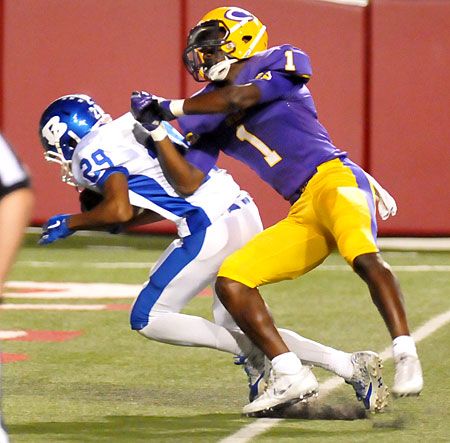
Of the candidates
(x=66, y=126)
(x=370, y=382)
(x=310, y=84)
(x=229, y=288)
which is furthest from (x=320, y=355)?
(x=310, y=84)

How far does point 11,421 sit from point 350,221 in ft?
4.61

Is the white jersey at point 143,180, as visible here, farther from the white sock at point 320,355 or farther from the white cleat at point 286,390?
the white cleat at point 286,390

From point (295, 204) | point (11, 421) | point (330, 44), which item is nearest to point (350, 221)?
point (295, 204)

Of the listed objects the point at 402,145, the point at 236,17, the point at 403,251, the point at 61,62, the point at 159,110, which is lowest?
the point at 403,251

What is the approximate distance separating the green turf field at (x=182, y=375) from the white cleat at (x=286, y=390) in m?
0.09

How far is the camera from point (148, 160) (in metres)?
4.67

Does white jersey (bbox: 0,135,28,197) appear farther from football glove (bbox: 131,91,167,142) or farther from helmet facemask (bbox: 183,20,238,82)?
helmet facemask (bbox: 183,20,238,82)

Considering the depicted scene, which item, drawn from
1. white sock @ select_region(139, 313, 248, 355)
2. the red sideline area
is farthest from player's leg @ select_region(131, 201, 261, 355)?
the red sideline area

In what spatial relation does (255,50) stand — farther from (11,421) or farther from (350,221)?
(11,421)

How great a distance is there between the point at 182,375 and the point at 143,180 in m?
0.97

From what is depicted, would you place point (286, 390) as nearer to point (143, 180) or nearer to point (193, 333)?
point (193, 333)


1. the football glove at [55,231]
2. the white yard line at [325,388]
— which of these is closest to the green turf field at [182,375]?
the white yard line at [325,388]

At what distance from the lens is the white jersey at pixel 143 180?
4551 millimetres

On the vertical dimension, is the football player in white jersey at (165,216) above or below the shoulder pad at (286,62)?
below
